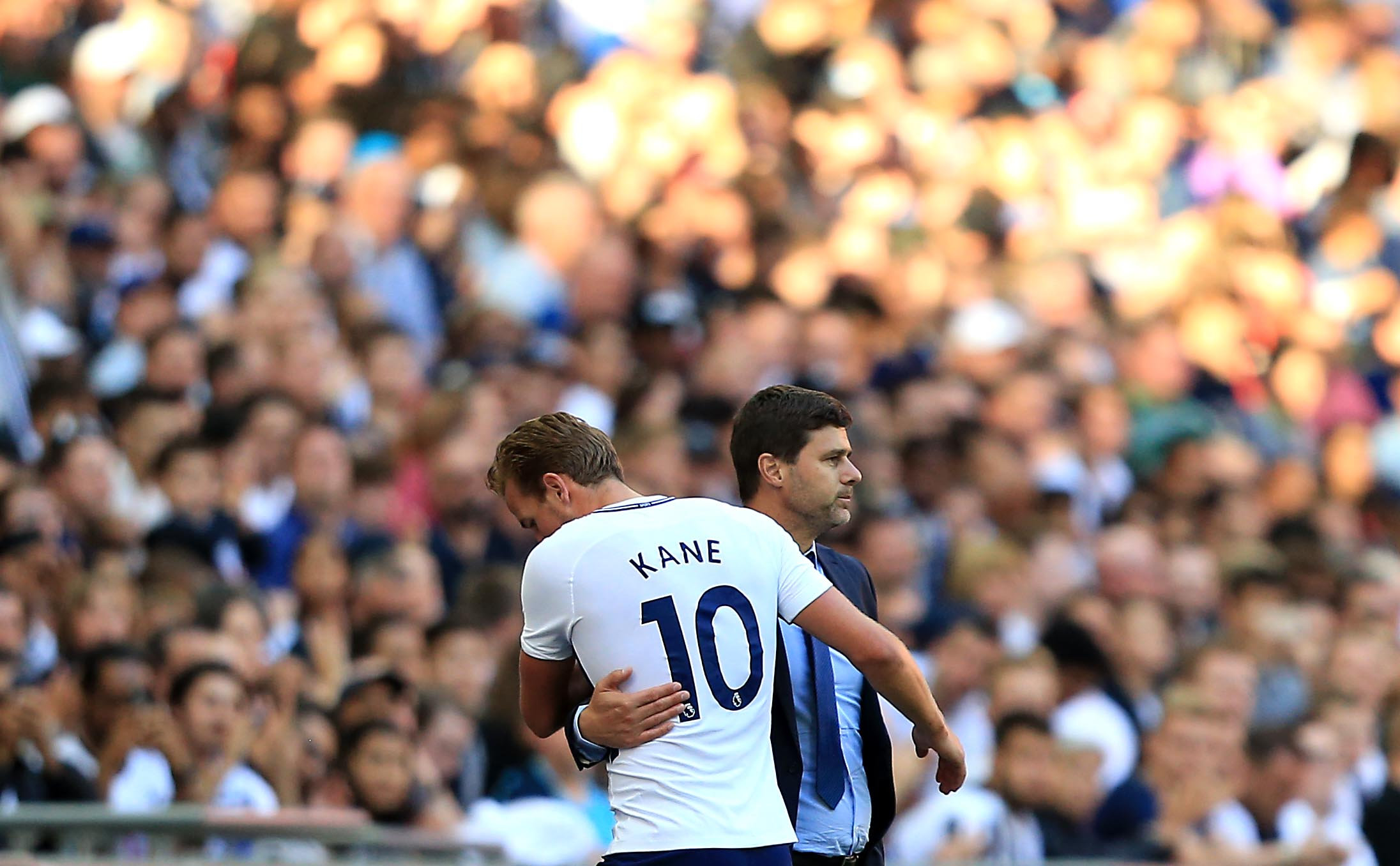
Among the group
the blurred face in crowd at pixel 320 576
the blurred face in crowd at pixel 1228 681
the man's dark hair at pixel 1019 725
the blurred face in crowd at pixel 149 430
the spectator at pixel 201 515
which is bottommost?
the man's dark hair at pixel 1019 725

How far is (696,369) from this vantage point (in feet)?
34.7

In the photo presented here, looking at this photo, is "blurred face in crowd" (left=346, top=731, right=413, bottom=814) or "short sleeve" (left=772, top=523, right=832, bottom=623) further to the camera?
"blurred face in crowd" (left=346, top=731, right=413, bottom=814)

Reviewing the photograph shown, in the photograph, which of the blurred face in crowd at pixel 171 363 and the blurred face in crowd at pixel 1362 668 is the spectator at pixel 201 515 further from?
the blurred face in crowd at pixel 1362 668

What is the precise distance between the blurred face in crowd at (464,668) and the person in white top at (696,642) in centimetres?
346

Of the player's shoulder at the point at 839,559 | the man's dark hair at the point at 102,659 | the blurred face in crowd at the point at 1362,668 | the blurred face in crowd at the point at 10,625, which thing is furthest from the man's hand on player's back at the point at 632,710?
the blurred face in crowd at the point at 1362,668

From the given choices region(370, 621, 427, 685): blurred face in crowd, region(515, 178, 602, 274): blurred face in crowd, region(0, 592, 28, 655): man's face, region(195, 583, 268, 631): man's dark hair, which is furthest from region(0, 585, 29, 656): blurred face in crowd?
region(515, 178, 602, 274): blurred face in crowd

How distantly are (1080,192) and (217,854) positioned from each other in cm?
887

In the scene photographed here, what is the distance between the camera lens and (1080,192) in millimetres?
14070

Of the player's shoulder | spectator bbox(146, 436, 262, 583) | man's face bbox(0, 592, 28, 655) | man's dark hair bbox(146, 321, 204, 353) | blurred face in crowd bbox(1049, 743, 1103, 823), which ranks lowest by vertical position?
blurred face in crowd bbox(1049, 743, 1103, 823)

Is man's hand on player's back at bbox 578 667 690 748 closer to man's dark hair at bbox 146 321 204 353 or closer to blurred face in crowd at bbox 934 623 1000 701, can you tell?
blurred face in crowd at bbox 934 623 1000 701

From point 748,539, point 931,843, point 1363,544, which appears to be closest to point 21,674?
point 931,843

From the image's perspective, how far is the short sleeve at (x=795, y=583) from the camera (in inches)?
161

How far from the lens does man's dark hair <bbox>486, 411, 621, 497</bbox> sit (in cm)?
415

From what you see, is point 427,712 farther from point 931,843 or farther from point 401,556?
point 931,843
